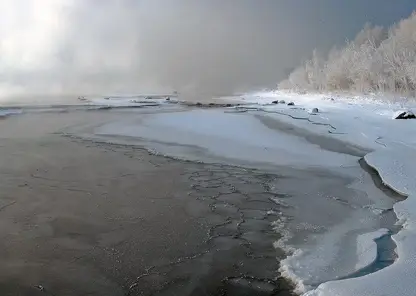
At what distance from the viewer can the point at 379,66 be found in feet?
183

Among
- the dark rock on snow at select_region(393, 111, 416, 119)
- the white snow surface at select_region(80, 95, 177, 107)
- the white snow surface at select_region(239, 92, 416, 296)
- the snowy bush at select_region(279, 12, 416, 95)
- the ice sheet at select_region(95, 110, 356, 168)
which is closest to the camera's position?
the white snow surface at select_region(239, 92, 416, 296)

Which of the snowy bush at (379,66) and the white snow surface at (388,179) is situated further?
the snowy bush at (379,66)

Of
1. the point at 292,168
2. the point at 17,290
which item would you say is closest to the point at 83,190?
the point at 17,290

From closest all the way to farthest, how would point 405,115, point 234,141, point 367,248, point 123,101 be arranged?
point 367,248 < point 234,141 < point 405,115 < point 123,101

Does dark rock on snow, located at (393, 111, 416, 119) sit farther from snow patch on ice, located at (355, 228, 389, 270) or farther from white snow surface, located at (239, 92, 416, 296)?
snow patch on ice, located at (355, 228, 389, 270)

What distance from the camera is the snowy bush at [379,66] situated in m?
48.6

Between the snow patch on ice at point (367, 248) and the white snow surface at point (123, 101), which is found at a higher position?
the white snow surface at point (123, 101)

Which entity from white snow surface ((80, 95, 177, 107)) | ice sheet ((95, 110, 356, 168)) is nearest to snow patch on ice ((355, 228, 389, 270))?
ice sheet ((95, 110, 356, 168))

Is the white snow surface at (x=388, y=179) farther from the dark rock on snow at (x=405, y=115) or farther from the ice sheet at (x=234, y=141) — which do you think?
the ice sheet at (x=234, y=141)

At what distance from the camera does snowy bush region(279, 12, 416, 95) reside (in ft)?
159

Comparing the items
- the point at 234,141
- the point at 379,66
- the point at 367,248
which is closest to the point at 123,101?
the point at 379,66

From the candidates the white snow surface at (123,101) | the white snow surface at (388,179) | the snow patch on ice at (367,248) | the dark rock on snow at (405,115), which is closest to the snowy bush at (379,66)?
the dark rock on snow at (405,115)

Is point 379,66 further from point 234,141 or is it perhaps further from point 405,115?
point 234,141

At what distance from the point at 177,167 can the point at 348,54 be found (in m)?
73.7
